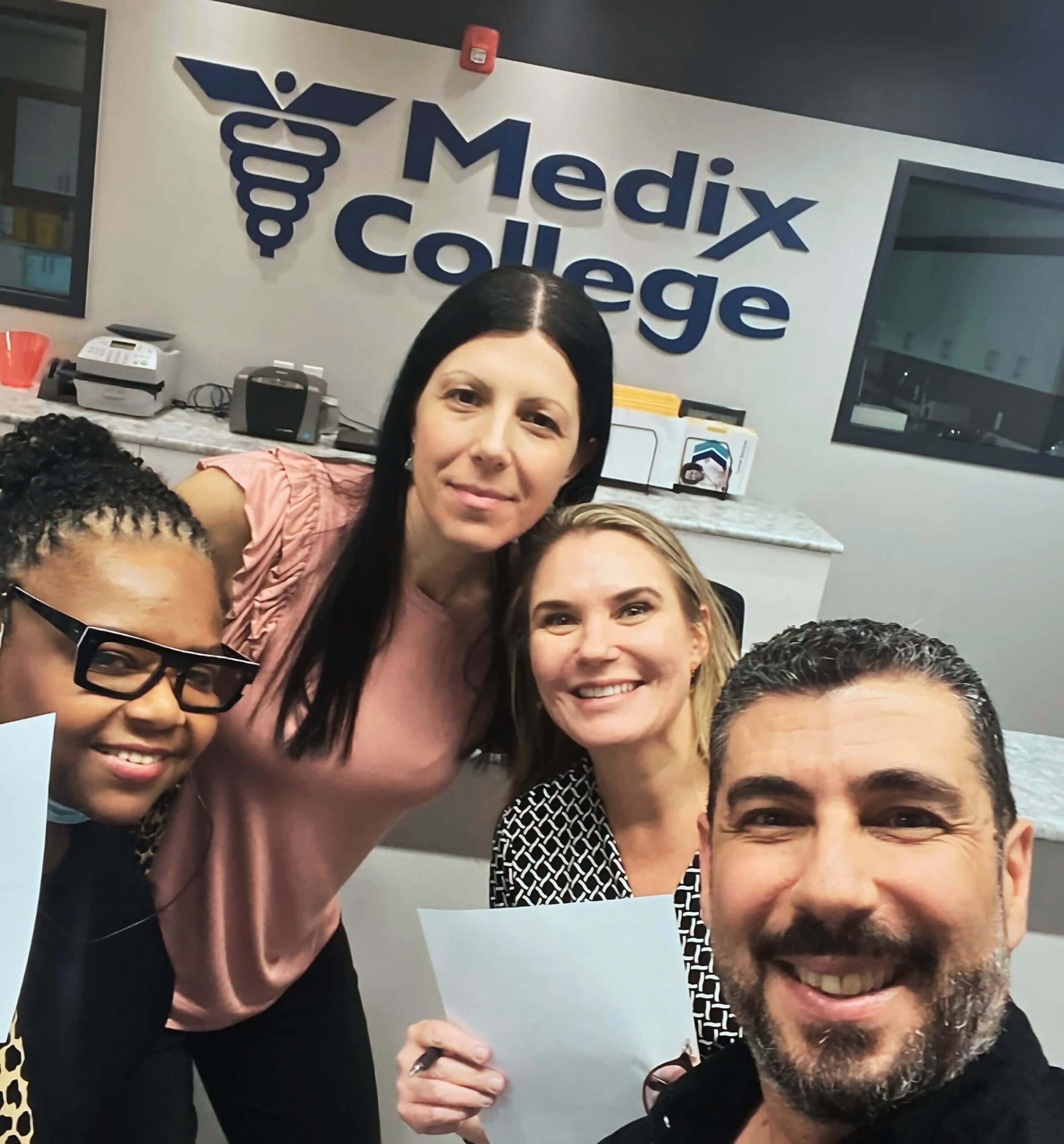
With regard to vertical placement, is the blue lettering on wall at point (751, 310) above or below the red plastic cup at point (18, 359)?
above

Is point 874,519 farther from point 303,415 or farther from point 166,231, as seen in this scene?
point 166,231

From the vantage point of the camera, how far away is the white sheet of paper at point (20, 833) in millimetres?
635

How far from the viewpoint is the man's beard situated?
2.13 ft

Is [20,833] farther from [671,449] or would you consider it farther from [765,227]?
[765,227]

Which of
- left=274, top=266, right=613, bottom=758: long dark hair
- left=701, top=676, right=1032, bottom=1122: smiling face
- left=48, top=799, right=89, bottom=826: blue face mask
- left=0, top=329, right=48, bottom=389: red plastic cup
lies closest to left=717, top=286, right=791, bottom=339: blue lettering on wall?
left=0, top=329, right=48, bottom=389: red plastic cup

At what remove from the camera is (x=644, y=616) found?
1.16 m

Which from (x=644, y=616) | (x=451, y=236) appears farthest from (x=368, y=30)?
(x=644, y=616)

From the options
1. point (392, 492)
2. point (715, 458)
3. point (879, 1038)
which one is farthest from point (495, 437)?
point (715, 458)

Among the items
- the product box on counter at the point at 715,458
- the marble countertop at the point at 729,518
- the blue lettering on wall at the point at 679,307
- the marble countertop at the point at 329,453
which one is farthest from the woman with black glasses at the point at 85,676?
the blue lettering on wall at the point at 679,307

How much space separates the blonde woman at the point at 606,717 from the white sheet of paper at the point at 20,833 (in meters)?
0.56

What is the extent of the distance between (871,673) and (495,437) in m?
0.48

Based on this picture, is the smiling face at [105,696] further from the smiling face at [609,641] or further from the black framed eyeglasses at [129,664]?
the smiling face at [609,641]

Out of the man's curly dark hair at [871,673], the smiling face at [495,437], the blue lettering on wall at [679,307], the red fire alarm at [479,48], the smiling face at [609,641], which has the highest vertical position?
the red fire alarm at [479,48]

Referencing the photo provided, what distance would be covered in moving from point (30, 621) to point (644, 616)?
27.1 inches
